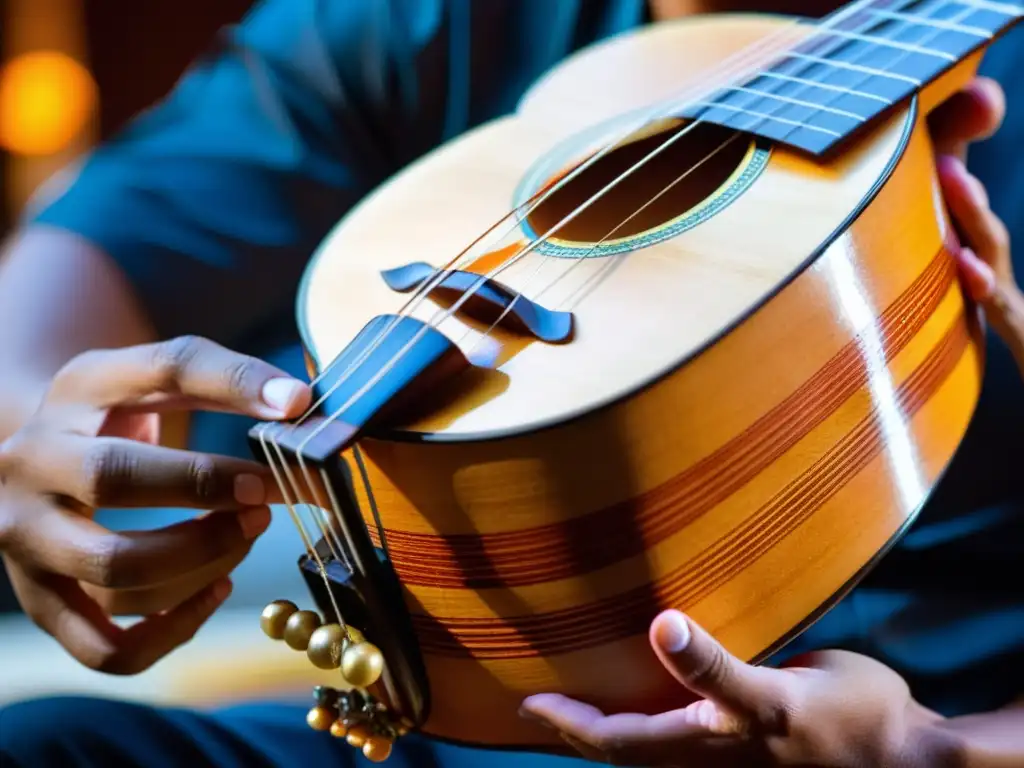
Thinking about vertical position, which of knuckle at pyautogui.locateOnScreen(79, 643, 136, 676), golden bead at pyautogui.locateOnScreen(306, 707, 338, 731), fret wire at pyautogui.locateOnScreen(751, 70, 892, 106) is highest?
fret wire at pyautogui.locateOnScreen(751, 70, 892, 106)

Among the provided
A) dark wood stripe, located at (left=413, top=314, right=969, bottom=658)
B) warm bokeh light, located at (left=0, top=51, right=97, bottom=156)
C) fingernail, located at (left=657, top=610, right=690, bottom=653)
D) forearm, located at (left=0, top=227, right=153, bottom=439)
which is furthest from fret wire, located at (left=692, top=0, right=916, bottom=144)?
warm bokeh light, located at (left=0, top=51, right=97, bottom=156)

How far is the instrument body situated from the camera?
524mm

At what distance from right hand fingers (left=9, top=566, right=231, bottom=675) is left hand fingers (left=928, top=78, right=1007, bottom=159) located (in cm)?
69

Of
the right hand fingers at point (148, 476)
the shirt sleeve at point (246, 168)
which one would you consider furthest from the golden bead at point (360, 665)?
the shirt sleeve at point (246, 168)

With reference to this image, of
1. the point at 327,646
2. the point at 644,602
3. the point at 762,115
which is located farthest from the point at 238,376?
the point at 762,115

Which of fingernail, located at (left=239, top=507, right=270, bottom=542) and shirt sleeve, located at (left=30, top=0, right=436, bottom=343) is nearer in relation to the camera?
fingernail, located at (left=239, top=507, right=270, bottom=542)

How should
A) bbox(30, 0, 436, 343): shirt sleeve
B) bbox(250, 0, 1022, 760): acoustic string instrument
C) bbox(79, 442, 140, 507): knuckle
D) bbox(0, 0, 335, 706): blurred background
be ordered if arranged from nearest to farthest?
1. bbox(250, 0, 1022, 760): acoustic string instrument
2. bbox(79, 442, 140, 507): knuckle
3. bbox(30, 0, 436, 343): shirt sleeve
4. bbox(0, 0, 335, 706): blurred background

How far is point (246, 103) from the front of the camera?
42.1 inches

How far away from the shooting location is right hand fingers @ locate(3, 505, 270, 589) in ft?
2.12

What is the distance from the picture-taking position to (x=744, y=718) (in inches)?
22.9

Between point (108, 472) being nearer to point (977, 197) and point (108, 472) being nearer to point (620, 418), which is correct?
point (620, 418)

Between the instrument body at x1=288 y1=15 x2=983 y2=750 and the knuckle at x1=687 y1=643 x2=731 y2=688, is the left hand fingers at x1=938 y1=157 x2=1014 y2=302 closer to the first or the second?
the instrument body at x1=288 y1=15 x2=983 y2=750

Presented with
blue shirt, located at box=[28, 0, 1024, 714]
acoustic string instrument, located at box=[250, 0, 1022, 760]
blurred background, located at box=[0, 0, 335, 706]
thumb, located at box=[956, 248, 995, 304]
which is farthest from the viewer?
blurred background, located at box=[0, 0, 335, 706]

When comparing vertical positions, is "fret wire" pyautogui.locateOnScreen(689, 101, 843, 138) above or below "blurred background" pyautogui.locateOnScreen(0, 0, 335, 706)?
above
